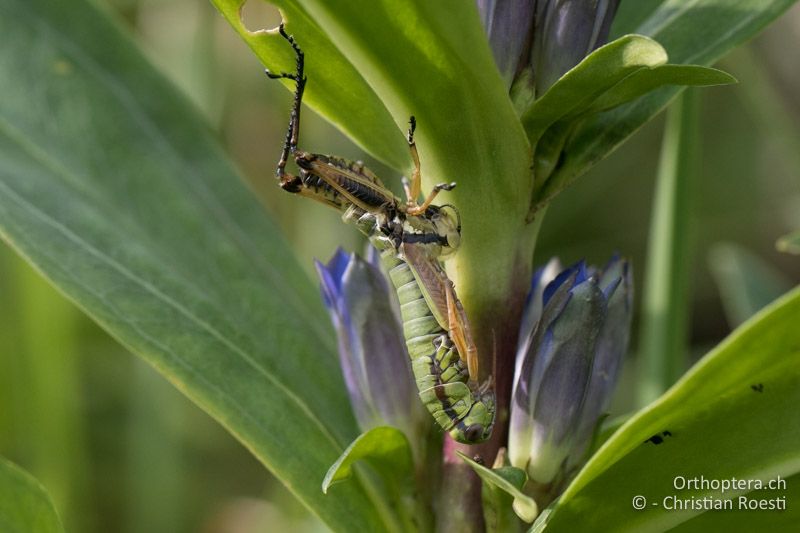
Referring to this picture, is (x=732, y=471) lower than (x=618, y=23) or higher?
lower

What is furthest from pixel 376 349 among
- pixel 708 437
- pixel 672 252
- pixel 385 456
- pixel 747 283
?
pixel 747 283

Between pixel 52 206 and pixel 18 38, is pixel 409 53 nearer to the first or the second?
pixel 52 206

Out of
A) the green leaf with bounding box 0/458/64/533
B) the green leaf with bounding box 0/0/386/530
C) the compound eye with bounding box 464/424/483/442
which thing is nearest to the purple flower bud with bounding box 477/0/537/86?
the compound eye with bounding box 464/424/483/442

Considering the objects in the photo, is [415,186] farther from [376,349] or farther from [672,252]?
[672,252]

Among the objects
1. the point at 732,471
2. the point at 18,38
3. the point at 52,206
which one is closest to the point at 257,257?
the point at 52,206

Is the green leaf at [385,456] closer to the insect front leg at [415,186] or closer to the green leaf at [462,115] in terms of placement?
the green leaf at [462,115]
